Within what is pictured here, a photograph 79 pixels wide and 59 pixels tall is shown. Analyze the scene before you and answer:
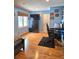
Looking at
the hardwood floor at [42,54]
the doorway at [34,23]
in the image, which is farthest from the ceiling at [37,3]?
the doorway at [34,23]

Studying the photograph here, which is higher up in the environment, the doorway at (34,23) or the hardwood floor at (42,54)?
the doorway at (34,23)

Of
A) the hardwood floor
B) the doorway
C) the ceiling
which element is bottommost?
the hardwood floor

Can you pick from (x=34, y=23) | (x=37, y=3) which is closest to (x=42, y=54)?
(x=37, y=3)

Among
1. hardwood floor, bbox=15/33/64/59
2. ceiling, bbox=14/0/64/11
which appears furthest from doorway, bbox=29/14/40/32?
hardwood floor, bbox=15/33/64/59

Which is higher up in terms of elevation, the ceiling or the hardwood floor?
the ceiling

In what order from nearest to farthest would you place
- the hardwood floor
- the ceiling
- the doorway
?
the hardwood floor
the ceiling
the doorway

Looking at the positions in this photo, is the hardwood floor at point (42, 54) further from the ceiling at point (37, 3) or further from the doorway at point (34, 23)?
the doorway at point (34, 23)

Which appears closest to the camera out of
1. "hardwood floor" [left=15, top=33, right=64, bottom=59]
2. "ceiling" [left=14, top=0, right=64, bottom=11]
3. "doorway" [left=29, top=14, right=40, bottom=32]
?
"hardwood floor" [left=15, top=33, right=64, bottom=59]

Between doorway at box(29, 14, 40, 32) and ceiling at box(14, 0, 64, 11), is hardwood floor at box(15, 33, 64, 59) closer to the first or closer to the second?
ceiling at box(14, 0, 64, 11)

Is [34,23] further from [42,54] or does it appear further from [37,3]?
[42,54]

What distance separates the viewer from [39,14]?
12336 millimetres
